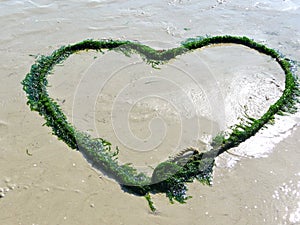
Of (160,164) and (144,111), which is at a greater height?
(144,111)

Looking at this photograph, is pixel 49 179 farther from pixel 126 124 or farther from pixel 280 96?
pixel 280 96

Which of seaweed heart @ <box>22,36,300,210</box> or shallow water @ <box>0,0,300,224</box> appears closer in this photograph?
shallow water @ <box>0,0,300,224</box>

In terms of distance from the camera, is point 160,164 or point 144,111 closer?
point 160,164

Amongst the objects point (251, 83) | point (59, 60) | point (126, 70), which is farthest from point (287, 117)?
point (59, 60)
